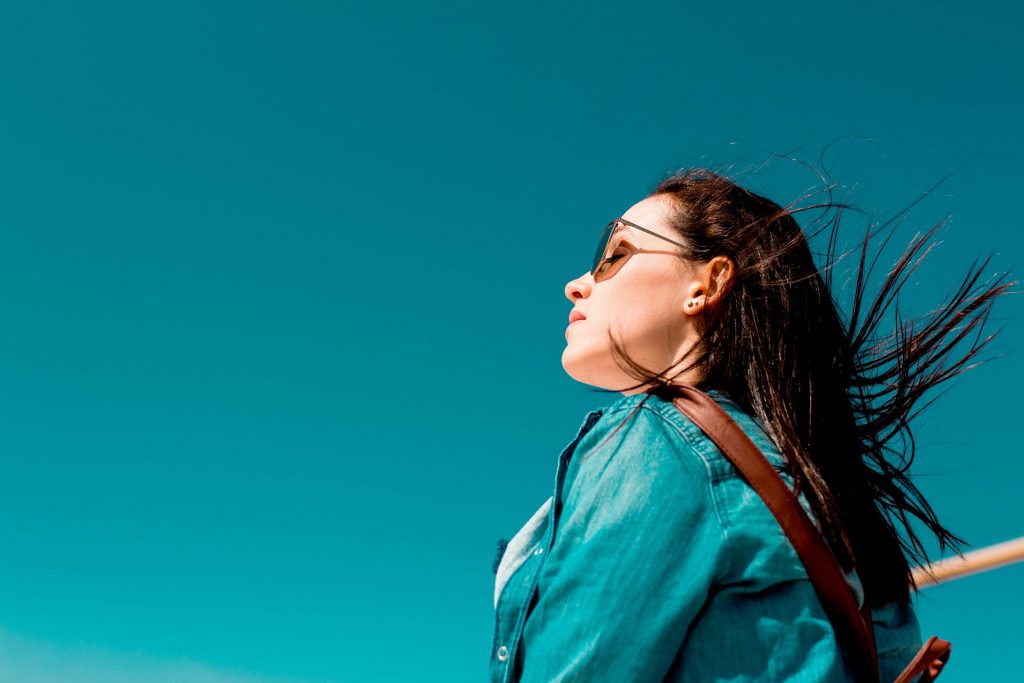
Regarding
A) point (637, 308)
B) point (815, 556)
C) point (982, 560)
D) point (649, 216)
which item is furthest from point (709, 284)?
point (982, 560)

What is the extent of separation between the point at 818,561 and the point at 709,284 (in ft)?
4.00

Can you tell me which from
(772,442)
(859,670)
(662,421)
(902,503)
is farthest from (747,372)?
(859,670)

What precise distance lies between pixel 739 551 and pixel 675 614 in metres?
0.20

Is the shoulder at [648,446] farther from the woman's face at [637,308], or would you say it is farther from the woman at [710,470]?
the woman's face at [637,308]

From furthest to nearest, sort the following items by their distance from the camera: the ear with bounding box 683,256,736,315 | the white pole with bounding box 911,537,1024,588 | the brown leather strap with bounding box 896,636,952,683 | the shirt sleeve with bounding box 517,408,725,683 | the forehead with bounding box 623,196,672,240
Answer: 1. the white pole with bounding box 911,537,1024,588
2. the forehead with bounding box 623,196,672,240
3. the ear with bounding box 683,256,736,315
4. the brown leather strap with bounding box 896,636,952,683
5. the shirt sleeve with bounding box 517,408,725,683

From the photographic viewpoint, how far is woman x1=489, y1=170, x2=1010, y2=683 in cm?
197

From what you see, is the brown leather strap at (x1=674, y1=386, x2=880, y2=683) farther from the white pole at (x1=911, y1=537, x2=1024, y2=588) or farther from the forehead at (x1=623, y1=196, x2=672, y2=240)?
the white pole at (x1=911, y1=537, x2=1024, y2=588)

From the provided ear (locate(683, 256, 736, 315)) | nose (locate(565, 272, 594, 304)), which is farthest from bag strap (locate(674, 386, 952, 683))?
nose (locate(565, 272, 594, 304))

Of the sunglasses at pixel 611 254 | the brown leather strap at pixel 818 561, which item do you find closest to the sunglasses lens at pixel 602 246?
the sunglasses at pixel 611 254

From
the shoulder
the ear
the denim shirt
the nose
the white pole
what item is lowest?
the denim shirt

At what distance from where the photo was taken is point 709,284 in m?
3.04

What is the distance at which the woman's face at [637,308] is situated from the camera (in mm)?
2965

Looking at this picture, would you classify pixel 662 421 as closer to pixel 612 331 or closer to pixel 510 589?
pixel 510 589

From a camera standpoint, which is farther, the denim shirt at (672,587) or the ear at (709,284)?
the ear at (709,284)
